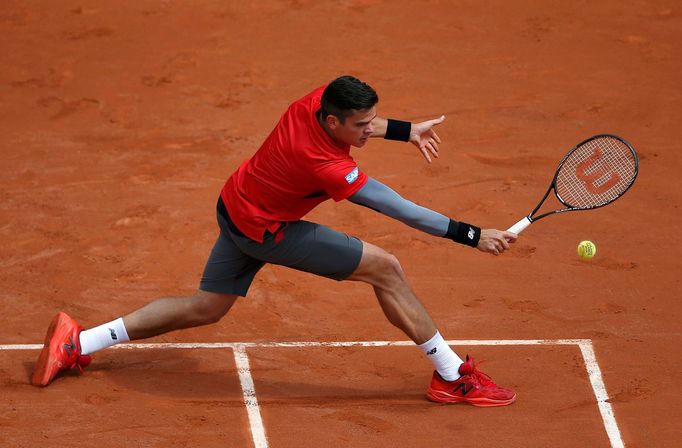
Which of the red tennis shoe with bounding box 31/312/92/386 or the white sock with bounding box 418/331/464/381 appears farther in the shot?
the red tennis shoe with bounding box 31/312/92/386

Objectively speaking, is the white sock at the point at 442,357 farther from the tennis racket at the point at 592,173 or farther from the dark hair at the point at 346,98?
the dark hair at the point at 346,98

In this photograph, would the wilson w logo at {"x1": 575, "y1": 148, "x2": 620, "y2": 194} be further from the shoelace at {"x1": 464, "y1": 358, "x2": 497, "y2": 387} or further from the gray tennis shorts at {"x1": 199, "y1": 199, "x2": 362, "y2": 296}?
the gray tennis shorts at {"x1": 199, "y1": 199, "x2": 362, "y2": 296}

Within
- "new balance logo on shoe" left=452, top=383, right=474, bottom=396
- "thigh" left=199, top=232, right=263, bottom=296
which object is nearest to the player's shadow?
"new balance logo on shoe" left=452, top=383, right=474, bottom=396

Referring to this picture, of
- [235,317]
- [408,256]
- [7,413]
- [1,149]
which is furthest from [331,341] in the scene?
[1,149]

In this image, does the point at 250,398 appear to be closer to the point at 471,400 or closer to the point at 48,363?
A: the point at 48,363

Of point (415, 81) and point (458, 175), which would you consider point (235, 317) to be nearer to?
point (458, 175)

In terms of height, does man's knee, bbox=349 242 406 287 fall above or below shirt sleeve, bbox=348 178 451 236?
below

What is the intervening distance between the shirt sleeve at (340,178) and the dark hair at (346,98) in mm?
248

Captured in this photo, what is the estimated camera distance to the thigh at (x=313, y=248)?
6.69 metres

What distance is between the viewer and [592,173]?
24.7ft

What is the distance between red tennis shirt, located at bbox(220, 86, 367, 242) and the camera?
638 cm

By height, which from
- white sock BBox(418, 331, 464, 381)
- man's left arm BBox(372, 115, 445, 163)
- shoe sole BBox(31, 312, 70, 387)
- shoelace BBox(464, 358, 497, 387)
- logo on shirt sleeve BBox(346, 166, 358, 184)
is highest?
logo on shirt sleeve BBox(346, 166, 358, 184)

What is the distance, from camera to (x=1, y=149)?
33.8ft

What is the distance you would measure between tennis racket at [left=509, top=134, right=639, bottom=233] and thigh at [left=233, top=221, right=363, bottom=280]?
1.41 meters
